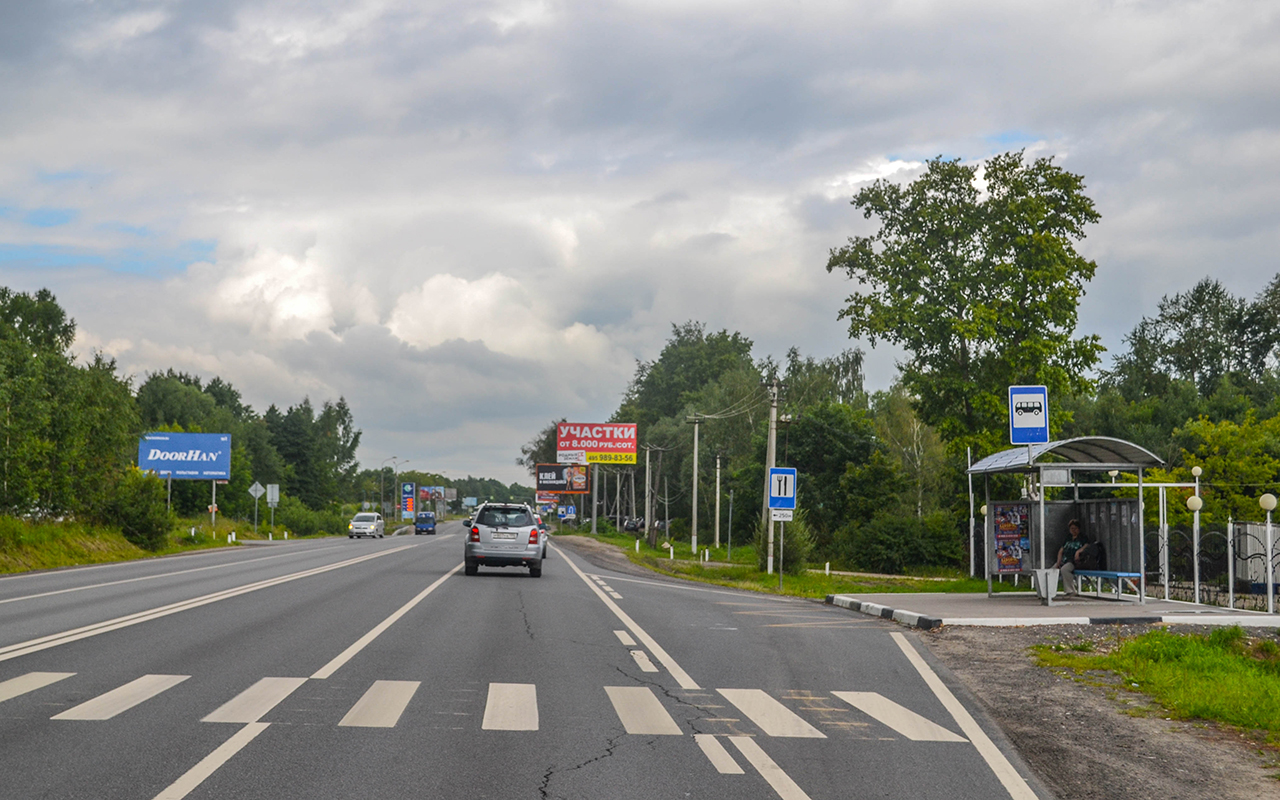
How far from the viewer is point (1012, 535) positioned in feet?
85.6

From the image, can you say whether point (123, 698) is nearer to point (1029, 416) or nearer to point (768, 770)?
point (768, 770)

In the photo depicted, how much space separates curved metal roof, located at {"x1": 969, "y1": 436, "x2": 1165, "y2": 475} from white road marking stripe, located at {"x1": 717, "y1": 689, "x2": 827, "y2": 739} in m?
11.1

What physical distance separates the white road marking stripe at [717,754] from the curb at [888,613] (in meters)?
8.61

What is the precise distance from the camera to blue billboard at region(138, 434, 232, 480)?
59562 millimetres

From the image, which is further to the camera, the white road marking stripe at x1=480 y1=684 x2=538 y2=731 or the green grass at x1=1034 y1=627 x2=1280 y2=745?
the green grass at x1=1034 y1=627 x2=1280 y2=745

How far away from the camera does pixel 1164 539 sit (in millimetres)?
20047

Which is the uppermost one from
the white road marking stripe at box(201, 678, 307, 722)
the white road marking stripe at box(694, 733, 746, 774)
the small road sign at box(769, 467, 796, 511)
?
the small road sign at box(769, 467, 796, 511)

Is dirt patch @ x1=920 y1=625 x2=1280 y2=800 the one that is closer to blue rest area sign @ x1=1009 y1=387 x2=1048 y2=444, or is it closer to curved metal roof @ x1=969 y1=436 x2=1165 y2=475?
blue rest area sign @ x1=1009 y1=387 x2=1048 y2=444

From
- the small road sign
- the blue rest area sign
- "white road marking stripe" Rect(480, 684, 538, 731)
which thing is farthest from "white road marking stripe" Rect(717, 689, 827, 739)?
the small road sign

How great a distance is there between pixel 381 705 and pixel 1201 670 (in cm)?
790

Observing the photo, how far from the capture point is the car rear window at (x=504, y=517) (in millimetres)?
26906

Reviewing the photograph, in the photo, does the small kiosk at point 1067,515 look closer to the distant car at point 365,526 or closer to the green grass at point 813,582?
the green grass at point 813,582

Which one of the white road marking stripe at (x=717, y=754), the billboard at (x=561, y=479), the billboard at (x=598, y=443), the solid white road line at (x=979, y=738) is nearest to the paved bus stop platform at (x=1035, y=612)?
the solid white road line at (x=979, y=738)

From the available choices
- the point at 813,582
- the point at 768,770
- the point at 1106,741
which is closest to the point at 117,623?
the point at 768,770
